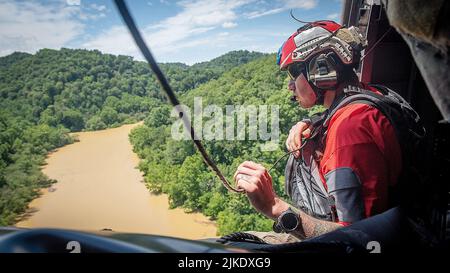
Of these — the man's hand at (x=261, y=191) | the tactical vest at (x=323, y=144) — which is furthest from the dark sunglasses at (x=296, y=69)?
the man's hand at (x=261, y=191)

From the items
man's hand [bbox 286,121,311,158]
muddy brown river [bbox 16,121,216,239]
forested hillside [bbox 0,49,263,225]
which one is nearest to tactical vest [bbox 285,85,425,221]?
man's hand [bbox 286,121,311,158]

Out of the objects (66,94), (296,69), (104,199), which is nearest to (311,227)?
(296,69)

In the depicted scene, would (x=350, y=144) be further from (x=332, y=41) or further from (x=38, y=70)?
(x=38, y=70)

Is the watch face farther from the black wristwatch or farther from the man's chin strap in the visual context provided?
the man's chin strap

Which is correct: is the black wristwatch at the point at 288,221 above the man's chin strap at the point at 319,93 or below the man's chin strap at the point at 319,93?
below

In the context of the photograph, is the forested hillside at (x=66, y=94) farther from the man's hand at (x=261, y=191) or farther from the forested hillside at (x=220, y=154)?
the man's hand at (x=261, y=191)
